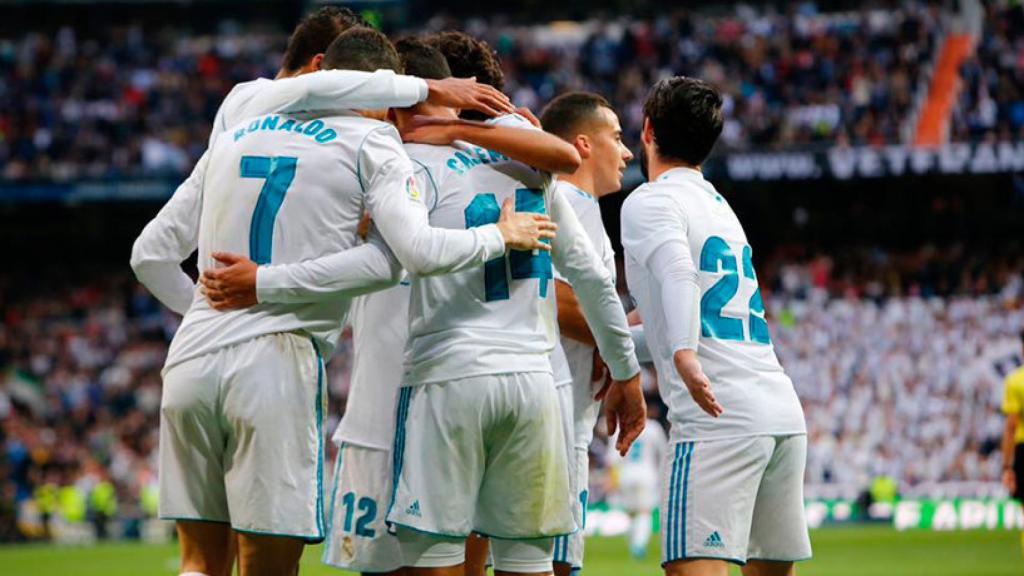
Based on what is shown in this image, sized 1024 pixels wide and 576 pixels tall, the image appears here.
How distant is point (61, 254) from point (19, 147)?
11.8 feet

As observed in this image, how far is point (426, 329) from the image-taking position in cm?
539

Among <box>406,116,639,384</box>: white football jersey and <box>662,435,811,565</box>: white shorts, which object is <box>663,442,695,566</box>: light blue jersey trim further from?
<box>406,116,639,384</box>: white football jersey

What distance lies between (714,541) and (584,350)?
139 cm

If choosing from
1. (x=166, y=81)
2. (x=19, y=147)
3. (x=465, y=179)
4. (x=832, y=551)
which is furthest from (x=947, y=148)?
(x=465, y=179)

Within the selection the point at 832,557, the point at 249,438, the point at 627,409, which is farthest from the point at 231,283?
the point at 832,557

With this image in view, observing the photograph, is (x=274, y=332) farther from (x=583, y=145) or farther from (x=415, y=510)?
(x=583, y=145)

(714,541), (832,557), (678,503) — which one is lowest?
(832,557)

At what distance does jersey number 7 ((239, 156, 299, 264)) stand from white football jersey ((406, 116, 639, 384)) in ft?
1.80

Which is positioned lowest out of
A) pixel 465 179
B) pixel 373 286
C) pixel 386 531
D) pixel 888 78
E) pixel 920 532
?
pixel 920 532

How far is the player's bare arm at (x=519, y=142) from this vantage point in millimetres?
5410

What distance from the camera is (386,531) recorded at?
18.4ft

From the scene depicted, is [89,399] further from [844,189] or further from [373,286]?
[373,286]

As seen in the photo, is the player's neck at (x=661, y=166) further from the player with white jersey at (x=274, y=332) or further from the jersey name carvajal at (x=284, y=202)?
the jersey name carvajal at (x=284, y=202)

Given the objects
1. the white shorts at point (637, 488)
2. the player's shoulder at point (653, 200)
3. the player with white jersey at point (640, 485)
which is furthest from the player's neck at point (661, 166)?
the white shorts at point (637, 488)
